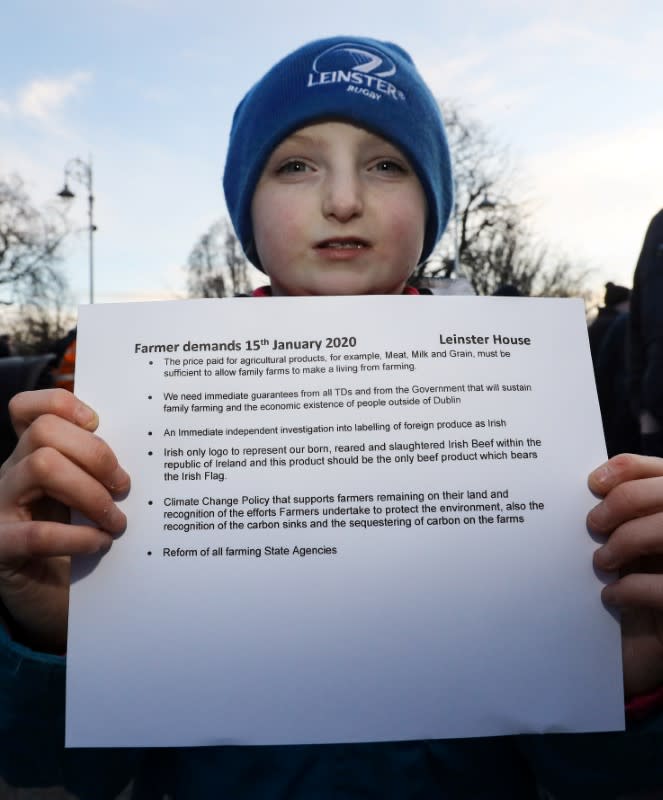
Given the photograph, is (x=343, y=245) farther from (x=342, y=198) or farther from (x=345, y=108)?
(x=345, y=108)

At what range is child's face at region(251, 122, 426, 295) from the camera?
4.22 ft

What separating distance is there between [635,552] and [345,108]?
1061 mm

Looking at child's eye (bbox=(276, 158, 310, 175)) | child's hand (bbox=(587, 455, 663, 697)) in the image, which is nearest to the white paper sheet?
child's hand (bbox=(587, 455, 663, 697))

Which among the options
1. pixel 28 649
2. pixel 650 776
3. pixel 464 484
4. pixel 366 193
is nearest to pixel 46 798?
pixel 28 649

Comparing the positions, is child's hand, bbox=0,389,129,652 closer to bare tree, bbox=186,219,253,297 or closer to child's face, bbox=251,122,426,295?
child's face, bbox=251,122,426,295

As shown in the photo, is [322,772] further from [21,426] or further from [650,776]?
[21,426]

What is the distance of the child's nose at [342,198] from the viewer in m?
1.24

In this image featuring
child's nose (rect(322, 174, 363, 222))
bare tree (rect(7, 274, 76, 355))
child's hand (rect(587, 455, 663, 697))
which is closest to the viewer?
child's hand (rect(587, 455, 663, 697))

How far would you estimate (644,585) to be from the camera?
3.00 feet

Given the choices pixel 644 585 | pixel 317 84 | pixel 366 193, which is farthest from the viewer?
pixel 317 84

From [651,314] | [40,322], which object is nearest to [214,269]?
[40,322]

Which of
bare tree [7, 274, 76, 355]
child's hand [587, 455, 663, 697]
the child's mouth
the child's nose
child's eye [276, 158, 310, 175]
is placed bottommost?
child's hand [587, 455, 663, 697]

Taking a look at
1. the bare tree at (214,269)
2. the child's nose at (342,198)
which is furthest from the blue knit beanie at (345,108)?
the bare tree at (214,269)

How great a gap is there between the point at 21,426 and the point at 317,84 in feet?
3.24
